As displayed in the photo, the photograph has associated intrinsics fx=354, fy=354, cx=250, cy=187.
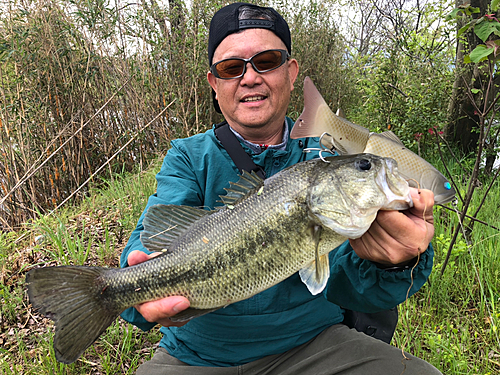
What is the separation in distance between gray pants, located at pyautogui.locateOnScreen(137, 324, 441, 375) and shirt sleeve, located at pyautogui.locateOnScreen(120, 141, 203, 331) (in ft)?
0.96

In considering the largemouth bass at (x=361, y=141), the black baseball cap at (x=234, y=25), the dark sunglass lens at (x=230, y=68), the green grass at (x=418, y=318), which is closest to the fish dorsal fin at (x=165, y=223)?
the largemouth bass at (x=361, y=141)

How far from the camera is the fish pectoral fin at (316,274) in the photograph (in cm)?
156

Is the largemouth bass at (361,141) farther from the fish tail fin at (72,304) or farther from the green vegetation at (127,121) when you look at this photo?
the green vegetation at (127,121)

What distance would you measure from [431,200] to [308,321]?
41.8 inches

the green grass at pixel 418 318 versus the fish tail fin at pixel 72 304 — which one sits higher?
the fish tail fin at pixel 72 304

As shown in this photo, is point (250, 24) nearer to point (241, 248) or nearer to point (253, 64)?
point (253, 64)

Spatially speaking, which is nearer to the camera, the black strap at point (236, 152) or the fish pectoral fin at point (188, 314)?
the fish pectoral fin at point (188, 314)

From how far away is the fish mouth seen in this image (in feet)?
4.70

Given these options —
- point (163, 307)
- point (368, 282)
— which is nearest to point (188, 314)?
point (163, 307)

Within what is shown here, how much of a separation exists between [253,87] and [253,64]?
0.48ft

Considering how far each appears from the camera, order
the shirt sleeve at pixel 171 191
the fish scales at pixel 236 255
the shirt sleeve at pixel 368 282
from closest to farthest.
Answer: the fish scales at pixel 236 255
the shirt sleeve at pixel 368 282
the shirt sleeve at pixel 171 191

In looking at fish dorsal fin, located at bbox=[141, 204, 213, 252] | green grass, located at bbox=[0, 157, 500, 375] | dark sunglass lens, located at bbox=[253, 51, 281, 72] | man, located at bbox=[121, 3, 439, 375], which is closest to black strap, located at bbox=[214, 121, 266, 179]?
man, located at bbox=[121, 3, 439, 375]

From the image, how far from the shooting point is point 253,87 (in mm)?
2395

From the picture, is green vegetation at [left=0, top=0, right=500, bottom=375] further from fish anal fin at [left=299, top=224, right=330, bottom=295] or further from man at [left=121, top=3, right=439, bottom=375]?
fish anal fin at [left=299, top=224, right=330, bottom=295]
